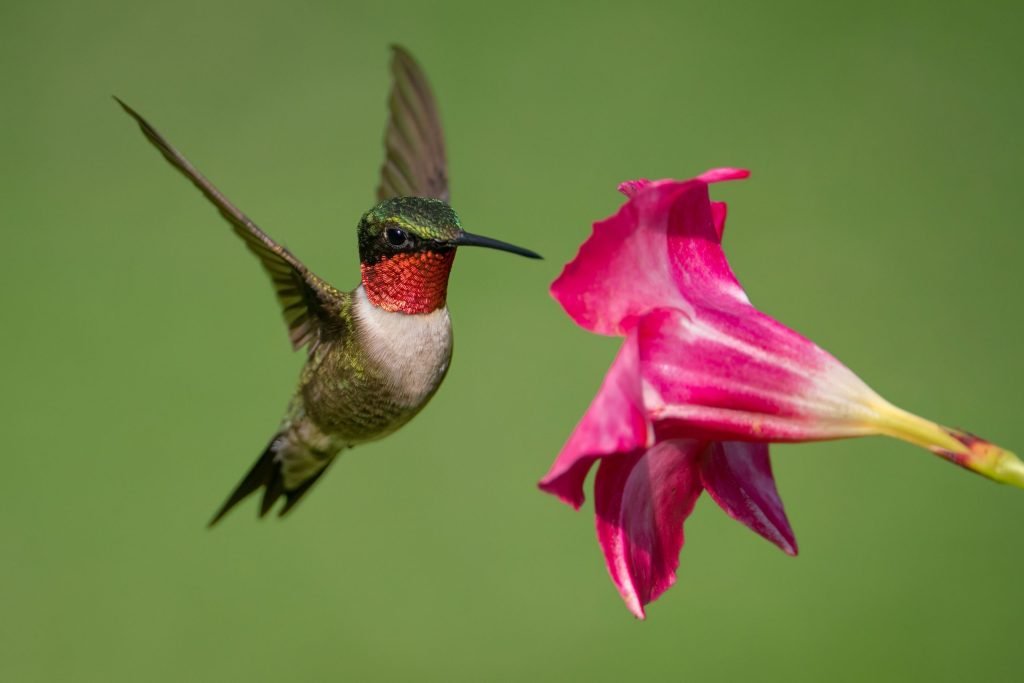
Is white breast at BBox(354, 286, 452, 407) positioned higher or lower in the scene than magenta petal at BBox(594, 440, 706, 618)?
higher

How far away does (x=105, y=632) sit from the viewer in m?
3.26

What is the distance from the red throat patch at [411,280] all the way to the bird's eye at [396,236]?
15mm

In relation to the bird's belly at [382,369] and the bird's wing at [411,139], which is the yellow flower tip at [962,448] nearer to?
the bird's belly at [382,369]

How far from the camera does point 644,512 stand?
1.03 metres

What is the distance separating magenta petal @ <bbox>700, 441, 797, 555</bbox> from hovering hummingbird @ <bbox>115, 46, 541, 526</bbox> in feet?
0.79

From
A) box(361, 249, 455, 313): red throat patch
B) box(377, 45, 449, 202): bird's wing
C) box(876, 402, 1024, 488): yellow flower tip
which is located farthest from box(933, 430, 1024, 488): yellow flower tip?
box(377, 45, 449, 202): bird's wing

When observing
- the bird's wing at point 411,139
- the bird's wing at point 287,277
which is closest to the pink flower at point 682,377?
the bird's wing at point 287,277

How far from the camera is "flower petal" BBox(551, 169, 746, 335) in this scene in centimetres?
91

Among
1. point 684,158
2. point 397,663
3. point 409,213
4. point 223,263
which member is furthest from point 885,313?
point 409,213

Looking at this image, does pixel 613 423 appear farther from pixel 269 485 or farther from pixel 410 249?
pixel 269 485

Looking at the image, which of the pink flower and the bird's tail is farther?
the bird's tail

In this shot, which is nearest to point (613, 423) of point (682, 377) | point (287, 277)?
point (682, 377)

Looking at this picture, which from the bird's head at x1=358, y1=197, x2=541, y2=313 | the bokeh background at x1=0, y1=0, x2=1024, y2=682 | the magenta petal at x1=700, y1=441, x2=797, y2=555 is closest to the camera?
the magenta petal at x1=700, y1=441, x2=797, y2=555

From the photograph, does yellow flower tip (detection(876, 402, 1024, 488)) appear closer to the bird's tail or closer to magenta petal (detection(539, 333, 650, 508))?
magenta petal (detection(539, 333, 650, 508))
